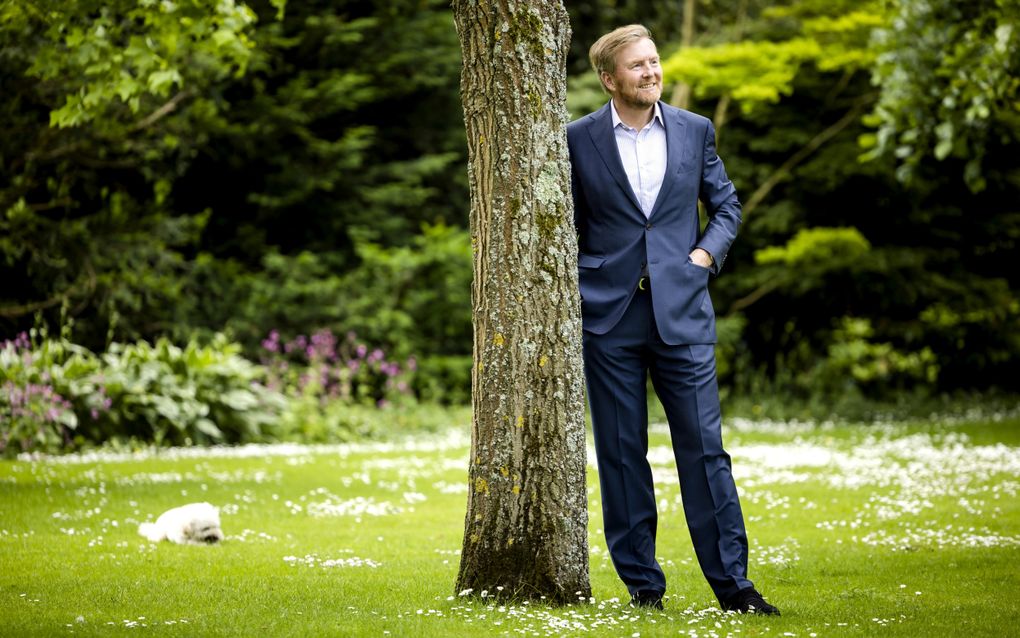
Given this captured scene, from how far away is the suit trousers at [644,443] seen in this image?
14.2ft

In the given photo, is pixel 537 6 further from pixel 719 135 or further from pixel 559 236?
pixel 719 135

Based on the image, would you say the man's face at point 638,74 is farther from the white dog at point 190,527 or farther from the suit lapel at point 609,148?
the white dog at point 190,527

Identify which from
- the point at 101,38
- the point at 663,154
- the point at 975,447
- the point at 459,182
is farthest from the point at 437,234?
the point at 663,154

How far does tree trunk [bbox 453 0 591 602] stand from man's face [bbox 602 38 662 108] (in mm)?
226

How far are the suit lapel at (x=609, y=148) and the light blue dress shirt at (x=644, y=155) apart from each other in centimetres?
3

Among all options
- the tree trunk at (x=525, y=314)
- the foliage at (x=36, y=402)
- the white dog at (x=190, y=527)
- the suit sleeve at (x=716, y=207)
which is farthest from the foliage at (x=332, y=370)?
the suit sleeve at (x=716, y=207)

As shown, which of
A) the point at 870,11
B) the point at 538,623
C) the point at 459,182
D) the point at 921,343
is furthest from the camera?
→ the point at 459,182

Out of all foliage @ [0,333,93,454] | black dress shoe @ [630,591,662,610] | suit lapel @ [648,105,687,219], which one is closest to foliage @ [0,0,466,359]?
foliage @ [0,333,93,454]

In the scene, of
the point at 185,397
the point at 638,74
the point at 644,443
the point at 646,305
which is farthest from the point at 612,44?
the point at 185,397

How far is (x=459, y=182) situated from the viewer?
18.7 m

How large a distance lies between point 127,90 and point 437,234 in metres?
9.30

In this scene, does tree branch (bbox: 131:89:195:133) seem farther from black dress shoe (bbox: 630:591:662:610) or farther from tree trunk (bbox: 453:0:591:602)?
black dress shoe (bbox: 630:591:662:610)

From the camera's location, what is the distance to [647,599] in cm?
441

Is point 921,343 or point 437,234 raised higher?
point 437,234
